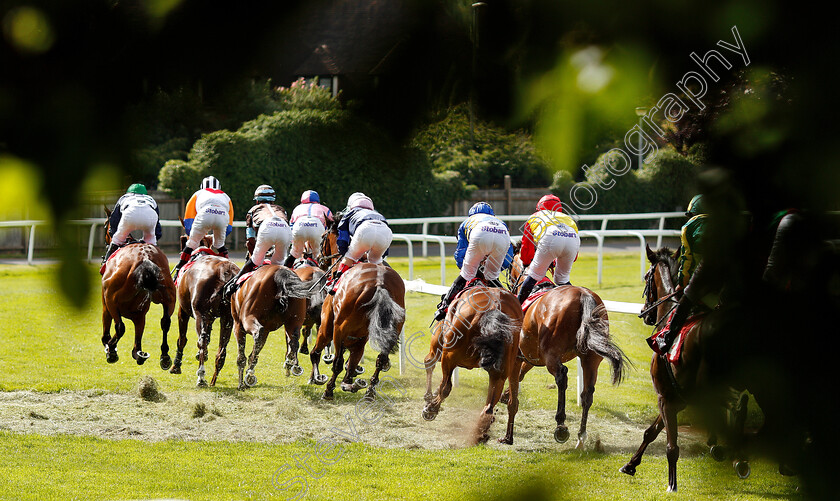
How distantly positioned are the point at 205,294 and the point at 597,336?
3994 mm

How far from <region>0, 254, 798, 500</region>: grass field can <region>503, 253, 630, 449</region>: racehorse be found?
436 millimetres

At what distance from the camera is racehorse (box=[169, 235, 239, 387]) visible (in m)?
8.33

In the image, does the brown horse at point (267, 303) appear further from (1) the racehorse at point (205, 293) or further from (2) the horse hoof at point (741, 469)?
(2) the horse hoof at point (741, 469)

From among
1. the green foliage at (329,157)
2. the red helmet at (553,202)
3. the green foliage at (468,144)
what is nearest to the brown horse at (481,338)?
the red helmet at (553,202)

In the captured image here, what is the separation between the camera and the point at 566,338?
6309mm

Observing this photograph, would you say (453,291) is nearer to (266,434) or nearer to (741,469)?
(266,434)

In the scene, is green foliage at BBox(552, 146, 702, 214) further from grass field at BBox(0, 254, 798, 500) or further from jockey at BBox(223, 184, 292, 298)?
jockey at BBox(223, 184, 292, 298)

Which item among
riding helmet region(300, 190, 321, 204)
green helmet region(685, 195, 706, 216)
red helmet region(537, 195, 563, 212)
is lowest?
green helmet region(685, 195, 706, 216)

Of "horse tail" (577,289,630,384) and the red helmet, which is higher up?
the red helmet

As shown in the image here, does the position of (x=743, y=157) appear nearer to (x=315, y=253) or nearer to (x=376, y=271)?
(x=376, y=271)

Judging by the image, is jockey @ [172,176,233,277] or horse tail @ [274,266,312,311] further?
horse tail @ [274,266,312,311]

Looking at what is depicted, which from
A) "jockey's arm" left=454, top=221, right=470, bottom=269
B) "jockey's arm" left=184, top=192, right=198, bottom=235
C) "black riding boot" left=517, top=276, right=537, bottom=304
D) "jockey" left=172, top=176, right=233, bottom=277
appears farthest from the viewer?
"jockey's arm" left=184, top=192, right=198, bottom=235

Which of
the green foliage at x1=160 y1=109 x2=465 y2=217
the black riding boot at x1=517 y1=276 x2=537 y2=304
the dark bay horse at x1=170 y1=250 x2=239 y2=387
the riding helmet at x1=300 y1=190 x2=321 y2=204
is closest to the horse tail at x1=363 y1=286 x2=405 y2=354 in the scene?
the black riding boot at x1=517 y1=276 x2=537 y2=304

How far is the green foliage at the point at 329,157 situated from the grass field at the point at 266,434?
7.05ft
